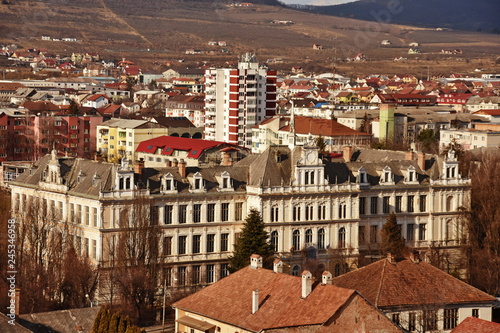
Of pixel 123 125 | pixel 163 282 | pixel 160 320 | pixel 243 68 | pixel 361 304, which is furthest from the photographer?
pixel 243 68

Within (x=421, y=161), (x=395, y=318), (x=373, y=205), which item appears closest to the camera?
(x=395, y=318)

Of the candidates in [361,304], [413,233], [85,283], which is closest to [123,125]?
[413,233]

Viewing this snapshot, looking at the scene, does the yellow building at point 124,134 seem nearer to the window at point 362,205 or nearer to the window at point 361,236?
the window at point 362,205

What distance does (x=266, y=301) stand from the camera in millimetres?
49000

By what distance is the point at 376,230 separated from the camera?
72688 mm

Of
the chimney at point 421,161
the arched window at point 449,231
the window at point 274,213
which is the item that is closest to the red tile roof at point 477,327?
the window at point 274,213

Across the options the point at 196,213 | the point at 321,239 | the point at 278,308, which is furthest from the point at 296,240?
the point at 278,308

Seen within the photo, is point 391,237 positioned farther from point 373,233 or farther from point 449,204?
point 449,204

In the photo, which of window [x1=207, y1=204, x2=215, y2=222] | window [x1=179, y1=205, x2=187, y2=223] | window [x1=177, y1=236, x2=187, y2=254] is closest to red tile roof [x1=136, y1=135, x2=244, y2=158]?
window [x1=207, y1=204, x2=215, y2=222]

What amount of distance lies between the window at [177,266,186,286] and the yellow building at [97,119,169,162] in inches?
1981

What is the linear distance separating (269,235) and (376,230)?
741 centimetres

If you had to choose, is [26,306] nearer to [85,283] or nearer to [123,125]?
[85,283]

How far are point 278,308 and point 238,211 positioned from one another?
21.0 meters

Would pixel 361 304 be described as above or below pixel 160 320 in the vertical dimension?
above
